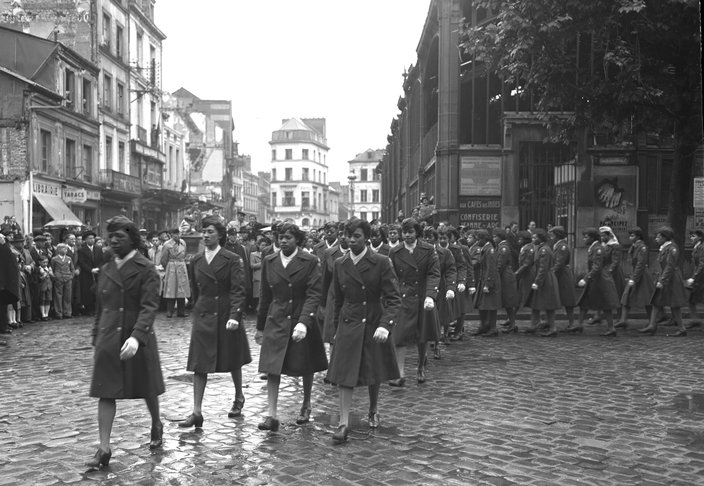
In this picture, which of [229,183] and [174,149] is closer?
[174,149]

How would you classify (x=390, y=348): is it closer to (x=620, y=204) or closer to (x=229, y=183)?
(x=620, y=204)

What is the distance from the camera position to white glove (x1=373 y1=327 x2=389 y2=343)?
250 inches

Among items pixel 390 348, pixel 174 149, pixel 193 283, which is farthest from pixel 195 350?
pixel 174 149

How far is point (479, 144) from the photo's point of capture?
23.3 metres

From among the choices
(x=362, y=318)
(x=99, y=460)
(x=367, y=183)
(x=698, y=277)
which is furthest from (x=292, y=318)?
(x=367, y=183)

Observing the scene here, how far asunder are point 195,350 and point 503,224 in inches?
658

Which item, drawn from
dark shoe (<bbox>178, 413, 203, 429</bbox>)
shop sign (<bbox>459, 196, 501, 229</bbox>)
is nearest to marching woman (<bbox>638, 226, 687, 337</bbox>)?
shop sign (<bbox>459, 196, 501, 229</bbox>)

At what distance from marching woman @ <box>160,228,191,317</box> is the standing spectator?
212 centimetres

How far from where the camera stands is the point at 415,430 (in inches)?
264

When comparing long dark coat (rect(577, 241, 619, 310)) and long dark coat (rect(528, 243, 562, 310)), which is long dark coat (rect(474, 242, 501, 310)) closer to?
long dark coat (rect(528, 243, 562, 310))

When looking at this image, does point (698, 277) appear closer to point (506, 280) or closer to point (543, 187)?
point (506, 280)

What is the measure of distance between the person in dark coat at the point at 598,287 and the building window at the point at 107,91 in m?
33.3

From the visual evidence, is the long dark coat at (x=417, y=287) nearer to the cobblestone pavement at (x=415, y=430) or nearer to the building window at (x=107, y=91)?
the cobblestone pavement at (x=415, y=430)

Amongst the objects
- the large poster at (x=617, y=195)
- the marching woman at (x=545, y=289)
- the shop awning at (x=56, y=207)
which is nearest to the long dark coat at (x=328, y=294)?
the marching woman at (x=545, y=289)
